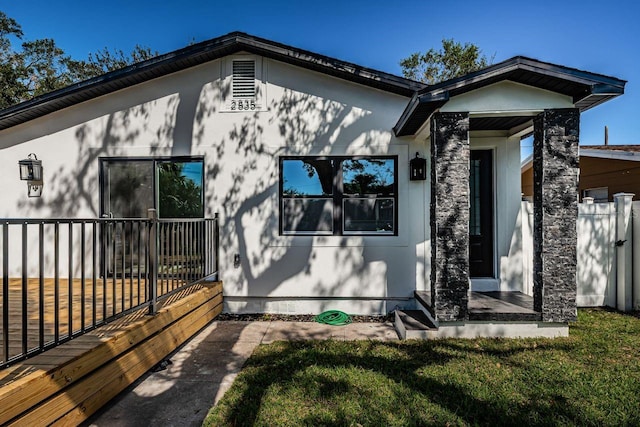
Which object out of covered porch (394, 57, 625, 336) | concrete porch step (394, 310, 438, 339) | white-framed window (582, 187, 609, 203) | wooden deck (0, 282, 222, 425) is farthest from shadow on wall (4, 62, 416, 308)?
white-framed window (582, 187, 609, 203)

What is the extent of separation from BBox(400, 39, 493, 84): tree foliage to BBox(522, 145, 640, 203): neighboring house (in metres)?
10.7

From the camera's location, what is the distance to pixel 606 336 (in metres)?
3.92

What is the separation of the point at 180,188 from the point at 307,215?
82.1 inches

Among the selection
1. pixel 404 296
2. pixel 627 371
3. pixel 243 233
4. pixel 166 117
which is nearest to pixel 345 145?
pixel 243 233

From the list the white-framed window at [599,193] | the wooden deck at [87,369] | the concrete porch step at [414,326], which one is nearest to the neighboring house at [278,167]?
the concrete porch step at [414,326]

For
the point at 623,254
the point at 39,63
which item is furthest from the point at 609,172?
the point at 39,63

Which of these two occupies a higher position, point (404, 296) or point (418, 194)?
point (418, 194)

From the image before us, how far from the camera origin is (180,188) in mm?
5332

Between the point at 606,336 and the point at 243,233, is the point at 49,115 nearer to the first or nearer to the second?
the point at 243,233

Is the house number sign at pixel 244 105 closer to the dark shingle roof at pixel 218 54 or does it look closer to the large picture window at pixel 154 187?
the dark shingle roof at pixel 218 54

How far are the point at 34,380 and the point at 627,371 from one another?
464 centimetres

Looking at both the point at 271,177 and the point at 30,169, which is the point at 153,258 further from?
the point at 30,169

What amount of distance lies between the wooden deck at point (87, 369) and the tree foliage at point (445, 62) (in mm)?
19476

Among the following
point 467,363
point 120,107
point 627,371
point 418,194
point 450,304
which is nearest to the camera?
point 627,371
